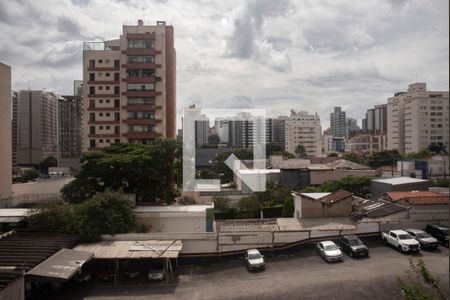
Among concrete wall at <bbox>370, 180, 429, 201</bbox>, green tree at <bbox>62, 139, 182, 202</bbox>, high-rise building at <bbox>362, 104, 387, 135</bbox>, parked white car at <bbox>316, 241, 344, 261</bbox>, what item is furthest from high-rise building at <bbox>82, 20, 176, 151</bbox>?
high-rise building at <bbox>362, 104, 387, 135</bbox>

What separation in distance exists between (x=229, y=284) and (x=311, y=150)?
6145 cm

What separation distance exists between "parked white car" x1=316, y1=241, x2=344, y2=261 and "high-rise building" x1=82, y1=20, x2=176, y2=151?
17549mm

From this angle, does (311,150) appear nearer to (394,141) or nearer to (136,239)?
(394,141)

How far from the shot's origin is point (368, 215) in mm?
14578

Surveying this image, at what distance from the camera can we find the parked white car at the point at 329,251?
453 inches

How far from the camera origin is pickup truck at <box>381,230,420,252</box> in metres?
11.7

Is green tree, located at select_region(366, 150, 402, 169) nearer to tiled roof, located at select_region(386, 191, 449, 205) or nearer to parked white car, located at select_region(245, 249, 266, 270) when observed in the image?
tiled roof, located at select_region(386, 191, 449, 205)

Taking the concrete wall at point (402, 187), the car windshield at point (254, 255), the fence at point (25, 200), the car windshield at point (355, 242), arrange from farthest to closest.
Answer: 1. the fence at point (25, 200)
2. the concrete wall at point (402, 187)
3. the car windshield at point (355, 242)
4. the car windshield at point (254, 255)

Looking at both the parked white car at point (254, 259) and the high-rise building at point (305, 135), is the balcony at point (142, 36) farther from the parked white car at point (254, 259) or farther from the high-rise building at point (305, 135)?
the high-rise building at point (305, 135)

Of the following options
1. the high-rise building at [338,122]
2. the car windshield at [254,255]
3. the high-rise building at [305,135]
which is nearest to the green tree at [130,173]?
the car windshield at [254,255]

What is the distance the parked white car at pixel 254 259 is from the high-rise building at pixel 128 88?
1682cm

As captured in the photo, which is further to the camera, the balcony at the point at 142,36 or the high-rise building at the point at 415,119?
the high-rise building at the point at 415,119

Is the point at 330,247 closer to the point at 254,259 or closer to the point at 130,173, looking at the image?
the point at 254,259

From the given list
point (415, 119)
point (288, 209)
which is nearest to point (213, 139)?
point (415, 119)
